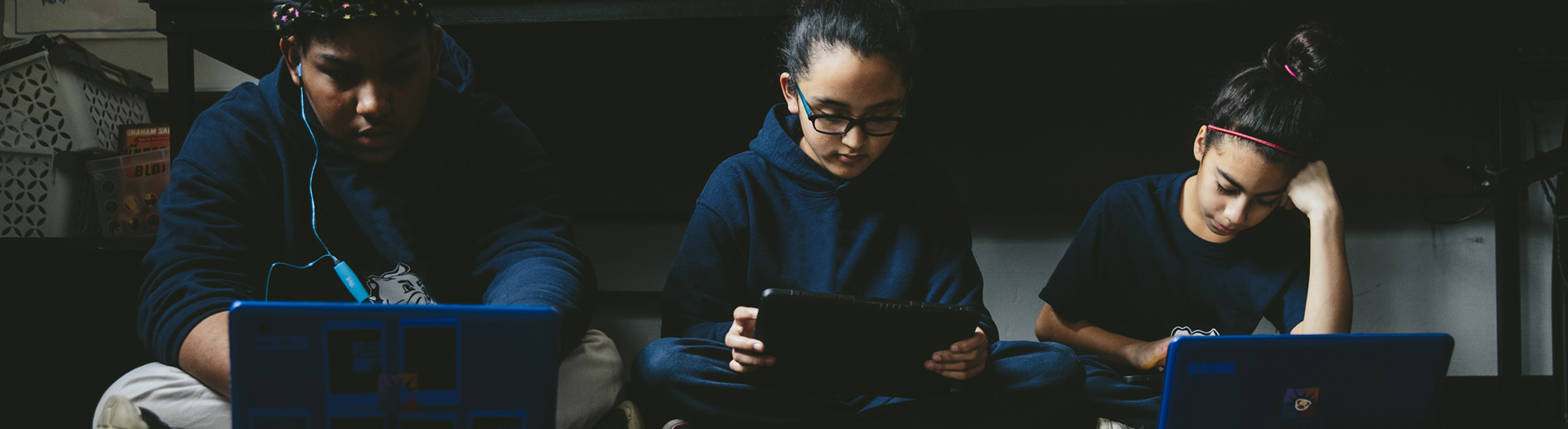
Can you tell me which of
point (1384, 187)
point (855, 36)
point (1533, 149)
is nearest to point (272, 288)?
point (855, 36)

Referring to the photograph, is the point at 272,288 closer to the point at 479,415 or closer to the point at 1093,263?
the point at 479,415

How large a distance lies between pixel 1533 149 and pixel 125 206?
2.37m

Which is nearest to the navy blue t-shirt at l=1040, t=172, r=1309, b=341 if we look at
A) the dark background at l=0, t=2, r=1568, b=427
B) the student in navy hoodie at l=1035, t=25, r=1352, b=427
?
the student in navy hoodie at l=1035, t=25, r=1352, b=427

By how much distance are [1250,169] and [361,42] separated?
1066mm

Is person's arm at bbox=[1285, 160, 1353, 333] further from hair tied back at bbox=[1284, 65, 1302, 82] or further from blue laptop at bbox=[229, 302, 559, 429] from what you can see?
blue laptop at bbox=[229, 302, 559, 429]

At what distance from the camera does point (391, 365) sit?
21.7 inches

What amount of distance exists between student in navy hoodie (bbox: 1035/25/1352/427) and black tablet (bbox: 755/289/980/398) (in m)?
0.33

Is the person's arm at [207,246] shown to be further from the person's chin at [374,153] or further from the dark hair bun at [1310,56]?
the dark hair bun at [1310,56]

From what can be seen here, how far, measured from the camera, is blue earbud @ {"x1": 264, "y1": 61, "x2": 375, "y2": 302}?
88cm

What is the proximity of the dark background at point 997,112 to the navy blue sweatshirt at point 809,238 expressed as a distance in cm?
23

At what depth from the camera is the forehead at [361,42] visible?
84 centimetres

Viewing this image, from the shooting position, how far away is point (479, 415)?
22.5 inches

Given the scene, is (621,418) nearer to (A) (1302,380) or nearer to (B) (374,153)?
(B) (374,153)

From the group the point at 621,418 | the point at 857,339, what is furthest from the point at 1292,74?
the point at 621,418
